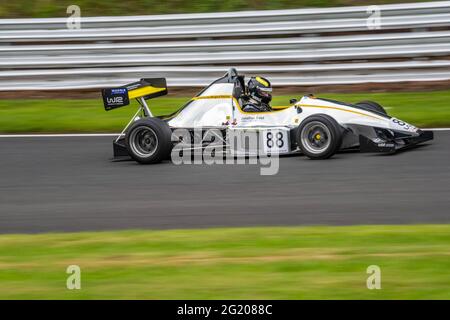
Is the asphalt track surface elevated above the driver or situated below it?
below

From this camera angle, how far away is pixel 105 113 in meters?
13.7

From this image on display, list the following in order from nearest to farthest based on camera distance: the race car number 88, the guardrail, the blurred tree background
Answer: the race car number 88
the guardrail
the blurred tree background

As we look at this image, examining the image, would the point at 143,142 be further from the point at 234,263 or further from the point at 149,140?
the point at 234,263

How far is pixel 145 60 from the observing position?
47.6 ft

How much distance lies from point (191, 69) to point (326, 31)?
2.23 metres

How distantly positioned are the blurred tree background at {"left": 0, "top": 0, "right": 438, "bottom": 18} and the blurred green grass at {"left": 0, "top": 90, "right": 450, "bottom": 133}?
288 centimetres

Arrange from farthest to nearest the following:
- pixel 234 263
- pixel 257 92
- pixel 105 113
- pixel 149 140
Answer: pixel 105 113 → pixel 257 92 → pixel 149 140 → pixel 234 263

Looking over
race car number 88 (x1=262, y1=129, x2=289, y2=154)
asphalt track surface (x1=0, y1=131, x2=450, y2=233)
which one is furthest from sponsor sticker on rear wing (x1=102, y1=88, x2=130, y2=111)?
race car number 88 (x1=262, y1=129, x2=289, y2=154)

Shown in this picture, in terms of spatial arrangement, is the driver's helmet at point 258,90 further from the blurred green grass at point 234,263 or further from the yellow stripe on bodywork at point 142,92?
the blurred green grass at point 234,263

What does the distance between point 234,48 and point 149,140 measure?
13.1 feet

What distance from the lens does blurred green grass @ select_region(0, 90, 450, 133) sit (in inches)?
494

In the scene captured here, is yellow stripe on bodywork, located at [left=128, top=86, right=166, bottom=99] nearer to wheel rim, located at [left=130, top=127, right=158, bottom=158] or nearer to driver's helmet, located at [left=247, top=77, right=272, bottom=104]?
wheel rim, located at [left=130, top=127, right=158, bottom=158]

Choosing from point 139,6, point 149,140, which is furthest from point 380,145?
point 139,6

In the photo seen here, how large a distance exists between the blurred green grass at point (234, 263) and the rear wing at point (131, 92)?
3552 mm
